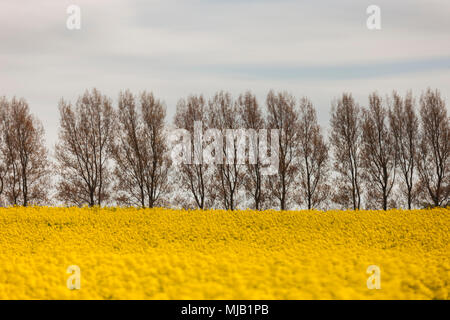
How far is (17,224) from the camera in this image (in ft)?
56.0

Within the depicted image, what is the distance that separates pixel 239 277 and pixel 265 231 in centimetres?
714

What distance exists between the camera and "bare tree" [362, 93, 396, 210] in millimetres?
27844

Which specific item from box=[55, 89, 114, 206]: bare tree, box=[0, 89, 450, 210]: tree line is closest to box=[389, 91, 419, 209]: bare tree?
box=[0, 89, 450, 210]: tree line

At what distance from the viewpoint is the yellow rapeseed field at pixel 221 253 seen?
8703mm

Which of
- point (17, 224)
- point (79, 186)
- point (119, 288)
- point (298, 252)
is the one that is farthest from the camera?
point (79, 186)

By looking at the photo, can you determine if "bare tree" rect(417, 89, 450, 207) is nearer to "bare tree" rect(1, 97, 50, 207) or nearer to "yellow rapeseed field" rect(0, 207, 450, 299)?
"yellow rapeseed field" rect(0, 207, 450, 299)

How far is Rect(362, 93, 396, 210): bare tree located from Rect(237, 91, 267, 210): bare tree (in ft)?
21.1

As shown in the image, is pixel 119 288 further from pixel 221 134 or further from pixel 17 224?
pixel 221 134

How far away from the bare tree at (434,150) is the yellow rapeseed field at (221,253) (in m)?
9.11

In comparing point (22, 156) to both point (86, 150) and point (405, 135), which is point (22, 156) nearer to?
point (86, 150)

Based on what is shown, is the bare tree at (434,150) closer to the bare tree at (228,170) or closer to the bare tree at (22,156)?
the bare tree at (228,170)

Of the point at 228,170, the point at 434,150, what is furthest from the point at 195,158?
the point at 434,150

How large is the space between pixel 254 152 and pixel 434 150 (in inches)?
443
